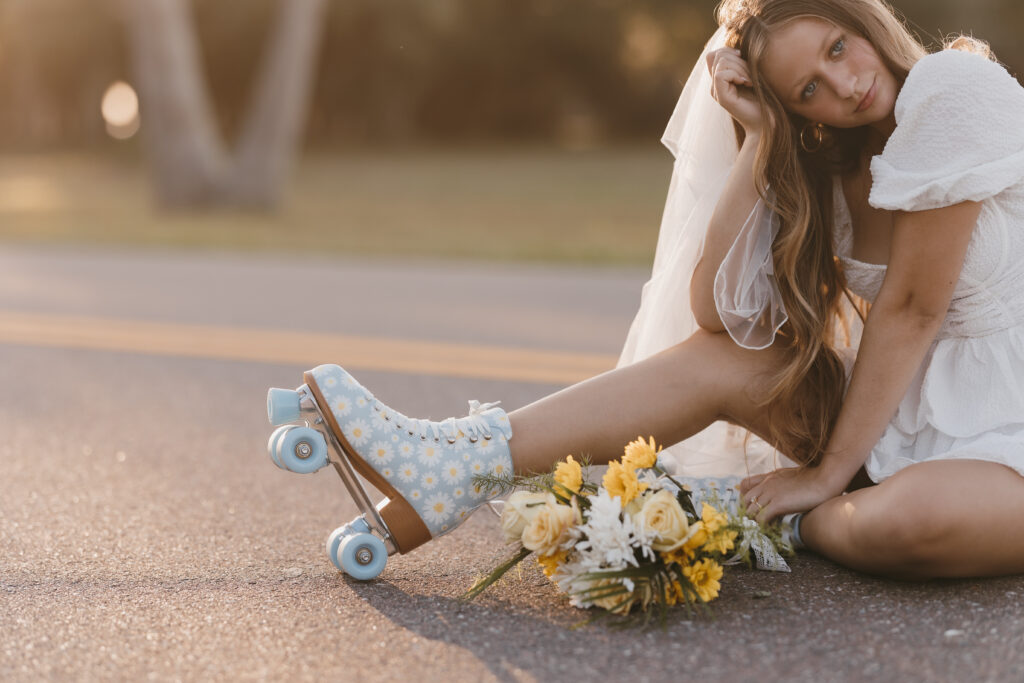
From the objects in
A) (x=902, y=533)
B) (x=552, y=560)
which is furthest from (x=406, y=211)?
(x=902, y=533)

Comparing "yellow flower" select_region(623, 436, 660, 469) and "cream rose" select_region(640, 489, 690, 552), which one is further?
"yellow flower" select_region(623, 436, 660, 469)

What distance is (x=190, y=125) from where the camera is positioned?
49.0 feet

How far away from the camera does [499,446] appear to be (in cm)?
248

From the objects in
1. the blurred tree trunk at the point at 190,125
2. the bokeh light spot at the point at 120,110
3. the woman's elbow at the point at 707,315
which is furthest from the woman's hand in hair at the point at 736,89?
the bokeh light spot at the point at 120,110

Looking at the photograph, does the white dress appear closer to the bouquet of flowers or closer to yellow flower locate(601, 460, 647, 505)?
the bouquet of flowers

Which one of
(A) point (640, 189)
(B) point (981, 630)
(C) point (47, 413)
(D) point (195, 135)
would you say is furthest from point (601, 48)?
(B) point (981, 630)

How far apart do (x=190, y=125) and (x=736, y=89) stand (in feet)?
43.3

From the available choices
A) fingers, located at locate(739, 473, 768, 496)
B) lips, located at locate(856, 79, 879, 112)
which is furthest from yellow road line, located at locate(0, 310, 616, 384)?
lips, located at locate(856, 79, 879, 112)

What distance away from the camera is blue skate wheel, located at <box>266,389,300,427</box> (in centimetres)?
239

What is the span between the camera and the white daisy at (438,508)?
8.00 ft

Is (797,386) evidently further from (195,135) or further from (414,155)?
(414,155)

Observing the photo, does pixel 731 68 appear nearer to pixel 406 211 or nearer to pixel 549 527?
pixel 549 527

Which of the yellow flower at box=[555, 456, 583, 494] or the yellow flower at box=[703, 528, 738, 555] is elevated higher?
the yellow flower at box=[555, 456, 583, 494]

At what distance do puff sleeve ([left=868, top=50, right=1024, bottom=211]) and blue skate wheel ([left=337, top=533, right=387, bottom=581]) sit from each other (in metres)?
1.21
